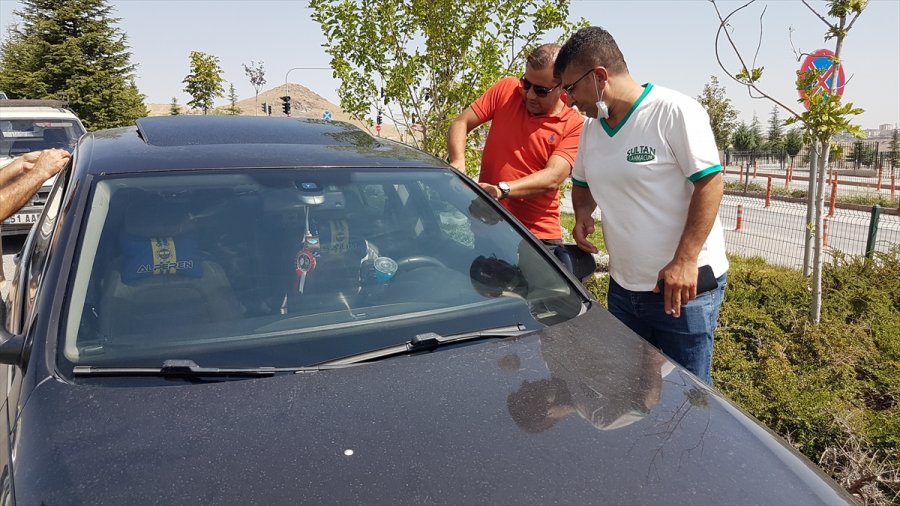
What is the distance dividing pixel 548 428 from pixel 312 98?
127 m

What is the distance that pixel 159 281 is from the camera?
2199 mm

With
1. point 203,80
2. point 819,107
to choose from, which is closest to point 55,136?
point 819,107

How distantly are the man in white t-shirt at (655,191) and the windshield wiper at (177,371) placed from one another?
153cm

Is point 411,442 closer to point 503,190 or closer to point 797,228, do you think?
point 503,190

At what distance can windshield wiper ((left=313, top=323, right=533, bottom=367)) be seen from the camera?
198 cm

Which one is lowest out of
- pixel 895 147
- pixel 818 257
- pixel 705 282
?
pixel 895 147

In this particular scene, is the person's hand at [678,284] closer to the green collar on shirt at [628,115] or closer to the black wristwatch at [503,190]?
the green collar on shirt at [628,115]

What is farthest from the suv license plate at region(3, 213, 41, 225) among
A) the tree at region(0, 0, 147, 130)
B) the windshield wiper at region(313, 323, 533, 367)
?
the tree at region(0, 0, 147, 130)

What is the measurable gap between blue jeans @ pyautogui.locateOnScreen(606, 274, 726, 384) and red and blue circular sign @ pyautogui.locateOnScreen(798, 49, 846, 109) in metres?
2.00

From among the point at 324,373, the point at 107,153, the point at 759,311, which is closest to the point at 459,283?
the point at 324,373

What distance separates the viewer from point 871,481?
2895mm

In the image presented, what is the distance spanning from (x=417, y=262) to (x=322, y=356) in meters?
0.66

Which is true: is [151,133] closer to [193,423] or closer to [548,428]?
[193,423]

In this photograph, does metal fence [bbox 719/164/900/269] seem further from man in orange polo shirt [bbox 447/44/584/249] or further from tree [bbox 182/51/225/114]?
tree [bbox 182/51/225/114]
